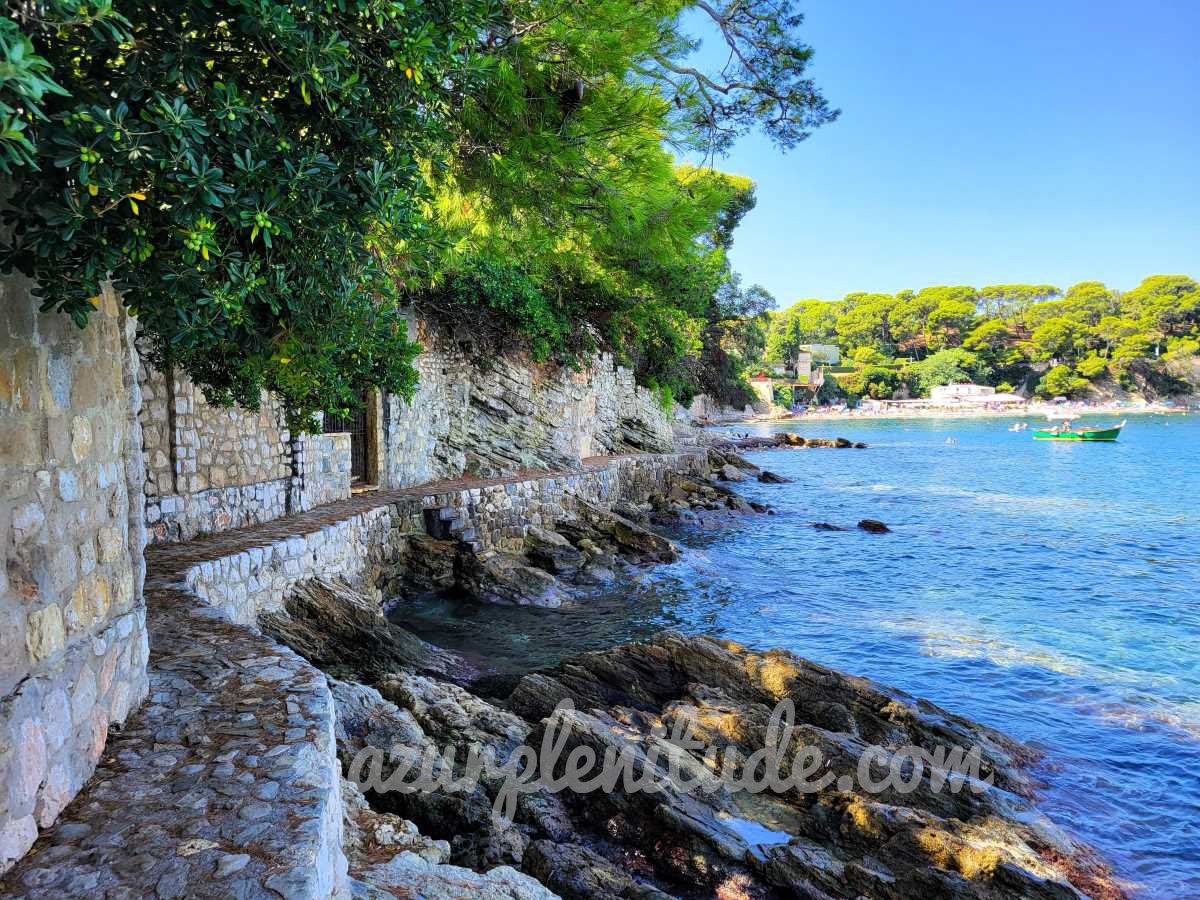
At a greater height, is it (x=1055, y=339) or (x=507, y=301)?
(x=1055, y=339)

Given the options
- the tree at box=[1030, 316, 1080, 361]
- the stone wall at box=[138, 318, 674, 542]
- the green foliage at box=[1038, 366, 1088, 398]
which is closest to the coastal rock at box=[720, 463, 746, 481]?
the stone wall at box=[138, 318, 674, 542]

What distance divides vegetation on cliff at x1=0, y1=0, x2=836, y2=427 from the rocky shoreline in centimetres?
301

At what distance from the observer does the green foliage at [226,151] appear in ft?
7.48

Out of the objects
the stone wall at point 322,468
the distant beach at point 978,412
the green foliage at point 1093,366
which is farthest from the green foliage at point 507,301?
the green foliage at point 1093,366

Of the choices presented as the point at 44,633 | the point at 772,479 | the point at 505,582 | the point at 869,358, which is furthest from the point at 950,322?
the point at 44,633

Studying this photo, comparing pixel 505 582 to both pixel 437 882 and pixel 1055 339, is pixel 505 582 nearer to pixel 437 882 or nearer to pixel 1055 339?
pixel 437 882

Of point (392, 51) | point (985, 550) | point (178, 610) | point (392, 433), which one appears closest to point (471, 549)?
point (392, 433)

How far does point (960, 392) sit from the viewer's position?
99000 mm

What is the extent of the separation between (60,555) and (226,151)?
1.84 metres

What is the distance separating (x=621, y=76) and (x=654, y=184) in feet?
3.87

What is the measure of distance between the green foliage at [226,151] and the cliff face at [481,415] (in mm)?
11685

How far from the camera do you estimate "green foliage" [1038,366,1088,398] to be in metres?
92.7

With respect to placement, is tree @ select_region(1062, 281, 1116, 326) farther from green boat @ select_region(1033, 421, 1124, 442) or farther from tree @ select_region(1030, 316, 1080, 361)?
green boat @ select_region(1033, 421, 1124, 442)

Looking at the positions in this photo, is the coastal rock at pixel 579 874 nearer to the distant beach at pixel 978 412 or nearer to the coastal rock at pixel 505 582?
the coastal rock at pixel 505 582
